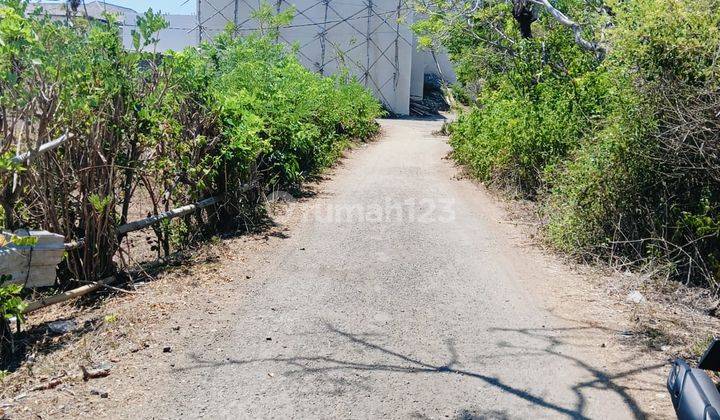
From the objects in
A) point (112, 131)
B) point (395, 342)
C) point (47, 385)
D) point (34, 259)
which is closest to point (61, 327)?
point (34, 259)

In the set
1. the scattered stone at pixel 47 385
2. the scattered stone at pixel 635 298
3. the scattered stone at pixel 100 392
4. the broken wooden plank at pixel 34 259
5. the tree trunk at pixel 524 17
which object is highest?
the tree trunk at pixel 524 17

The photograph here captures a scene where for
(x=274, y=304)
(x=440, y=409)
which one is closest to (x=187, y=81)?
(x=274, y=304)

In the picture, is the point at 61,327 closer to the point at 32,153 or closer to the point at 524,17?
the point at 32,153

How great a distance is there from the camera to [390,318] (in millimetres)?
6203

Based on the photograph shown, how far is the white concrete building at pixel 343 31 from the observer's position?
33.7 meters

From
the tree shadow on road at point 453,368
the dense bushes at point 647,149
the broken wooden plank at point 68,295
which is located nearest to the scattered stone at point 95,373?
the tree shadow on road at point 453,368

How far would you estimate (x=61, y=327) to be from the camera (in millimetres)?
6102

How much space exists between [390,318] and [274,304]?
3.66 feet

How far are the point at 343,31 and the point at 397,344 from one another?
30.1m

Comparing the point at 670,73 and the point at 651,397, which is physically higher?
the point at 670,73

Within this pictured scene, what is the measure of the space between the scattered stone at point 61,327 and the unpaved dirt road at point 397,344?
1.24 metres

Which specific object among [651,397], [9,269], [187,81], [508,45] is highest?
[508,45]

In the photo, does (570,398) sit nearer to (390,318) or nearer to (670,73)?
(390,318)

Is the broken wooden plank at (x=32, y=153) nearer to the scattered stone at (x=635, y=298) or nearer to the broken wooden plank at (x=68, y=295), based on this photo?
the broken wooden plank at (x=68, y=295)
